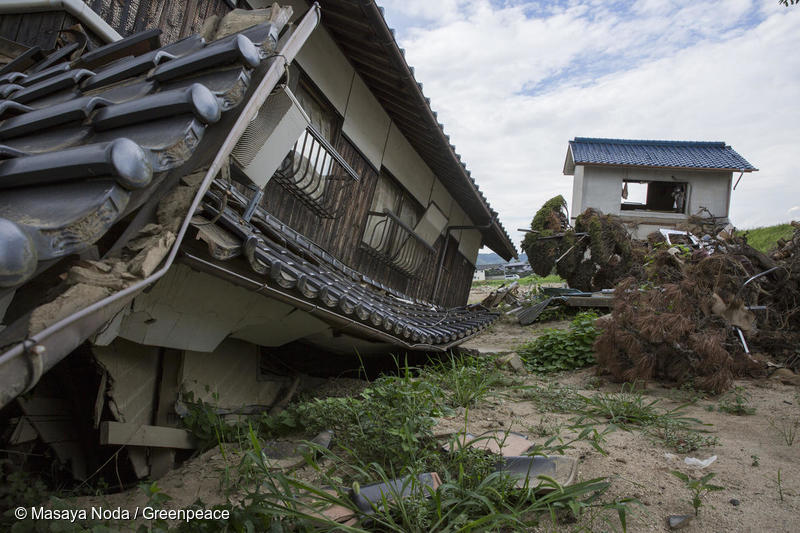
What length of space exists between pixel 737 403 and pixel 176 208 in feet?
16.4

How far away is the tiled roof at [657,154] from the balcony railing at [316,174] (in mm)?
15530

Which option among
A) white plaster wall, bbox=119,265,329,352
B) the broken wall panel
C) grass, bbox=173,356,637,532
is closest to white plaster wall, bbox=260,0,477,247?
white plaster wall, bbox=119,265,329,352

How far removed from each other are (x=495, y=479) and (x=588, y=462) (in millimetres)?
826

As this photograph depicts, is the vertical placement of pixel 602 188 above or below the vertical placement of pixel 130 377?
above

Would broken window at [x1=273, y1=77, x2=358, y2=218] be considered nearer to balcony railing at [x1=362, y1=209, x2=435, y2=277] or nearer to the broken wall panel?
balcony railing at [x1=362, y1=209, x2=435, y2=277]

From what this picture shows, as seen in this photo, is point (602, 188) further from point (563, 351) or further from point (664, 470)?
point (664, 470)

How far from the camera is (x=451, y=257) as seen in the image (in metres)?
11.4

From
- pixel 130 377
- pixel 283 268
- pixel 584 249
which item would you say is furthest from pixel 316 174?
pixel 584 249

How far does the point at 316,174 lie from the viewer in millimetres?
Result: 5590

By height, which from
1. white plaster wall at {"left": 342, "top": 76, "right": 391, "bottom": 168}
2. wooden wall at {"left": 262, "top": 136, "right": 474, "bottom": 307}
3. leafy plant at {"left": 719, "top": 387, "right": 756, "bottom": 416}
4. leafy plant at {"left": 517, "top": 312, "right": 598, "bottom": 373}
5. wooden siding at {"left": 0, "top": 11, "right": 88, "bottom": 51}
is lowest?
leafy plant at {"left": 719, "top": 387, "right": 756, "bottom": 416}

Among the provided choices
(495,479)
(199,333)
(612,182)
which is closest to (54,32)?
(199,333)

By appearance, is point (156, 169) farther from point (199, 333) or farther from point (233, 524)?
point (199, 333)

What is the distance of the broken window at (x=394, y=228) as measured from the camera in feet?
24.2

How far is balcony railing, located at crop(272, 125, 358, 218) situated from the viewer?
5.09 m
